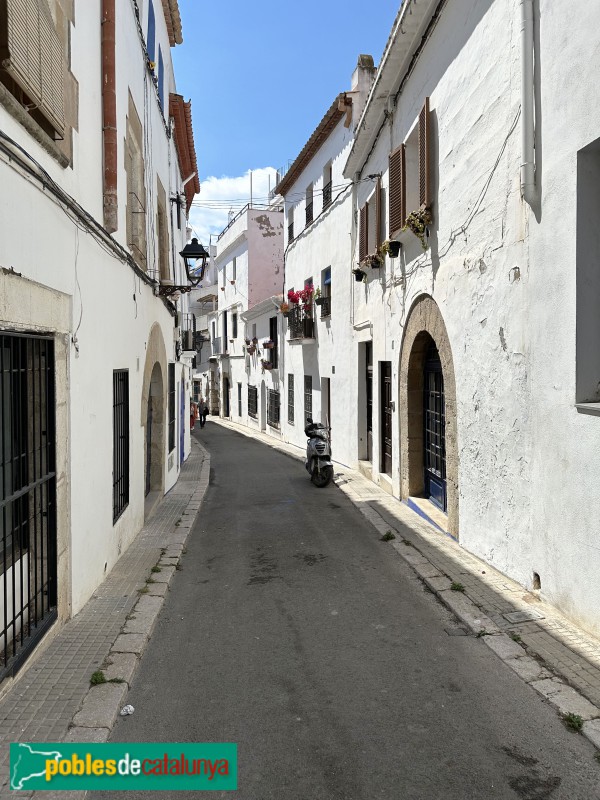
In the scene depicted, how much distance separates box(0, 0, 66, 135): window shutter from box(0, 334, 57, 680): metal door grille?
146cm

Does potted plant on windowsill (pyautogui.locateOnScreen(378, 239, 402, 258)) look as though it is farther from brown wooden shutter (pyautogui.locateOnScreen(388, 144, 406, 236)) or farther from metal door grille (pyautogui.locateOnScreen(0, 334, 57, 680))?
metal door grille (pyautogui.locateOnScreen(0, 334, 57, 680))

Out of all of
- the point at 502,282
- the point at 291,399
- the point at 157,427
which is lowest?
the point at 157,427

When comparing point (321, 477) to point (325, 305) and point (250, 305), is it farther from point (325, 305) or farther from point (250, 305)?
point (250, 305)

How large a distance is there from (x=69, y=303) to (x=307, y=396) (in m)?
13.6

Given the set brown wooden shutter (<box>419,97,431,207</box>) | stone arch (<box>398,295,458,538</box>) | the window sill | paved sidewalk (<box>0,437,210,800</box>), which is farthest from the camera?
stone arch (<box>398,295,458,538</box>)

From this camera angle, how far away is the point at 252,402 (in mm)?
26594

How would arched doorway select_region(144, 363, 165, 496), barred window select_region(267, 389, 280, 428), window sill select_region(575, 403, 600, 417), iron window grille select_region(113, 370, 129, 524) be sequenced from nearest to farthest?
window sill select_region(575, 403, 600, 417)
iron window grille select_region(113, 370, 129, 524)
arched doorway select_region(144, 363, 165, 496)
barred window select_region(267, 389, 280, 428)

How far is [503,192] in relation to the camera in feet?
18.6

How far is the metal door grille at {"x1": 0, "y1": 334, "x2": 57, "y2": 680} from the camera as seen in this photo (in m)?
3.84

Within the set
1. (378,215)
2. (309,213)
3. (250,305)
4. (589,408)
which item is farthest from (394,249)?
(250,305)

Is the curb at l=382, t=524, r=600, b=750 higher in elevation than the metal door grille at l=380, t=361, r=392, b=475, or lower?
lower

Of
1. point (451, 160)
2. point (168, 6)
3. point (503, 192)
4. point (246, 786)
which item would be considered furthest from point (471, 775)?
point (168, 6)

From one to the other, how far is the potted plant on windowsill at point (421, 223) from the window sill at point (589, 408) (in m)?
4.17

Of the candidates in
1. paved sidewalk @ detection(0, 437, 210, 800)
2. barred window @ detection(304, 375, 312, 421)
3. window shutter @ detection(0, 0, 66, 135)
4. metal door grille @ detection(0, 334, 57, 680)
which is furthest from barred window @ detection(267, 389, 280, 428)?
window shutter @ detection(0, 0, 66, 135)
